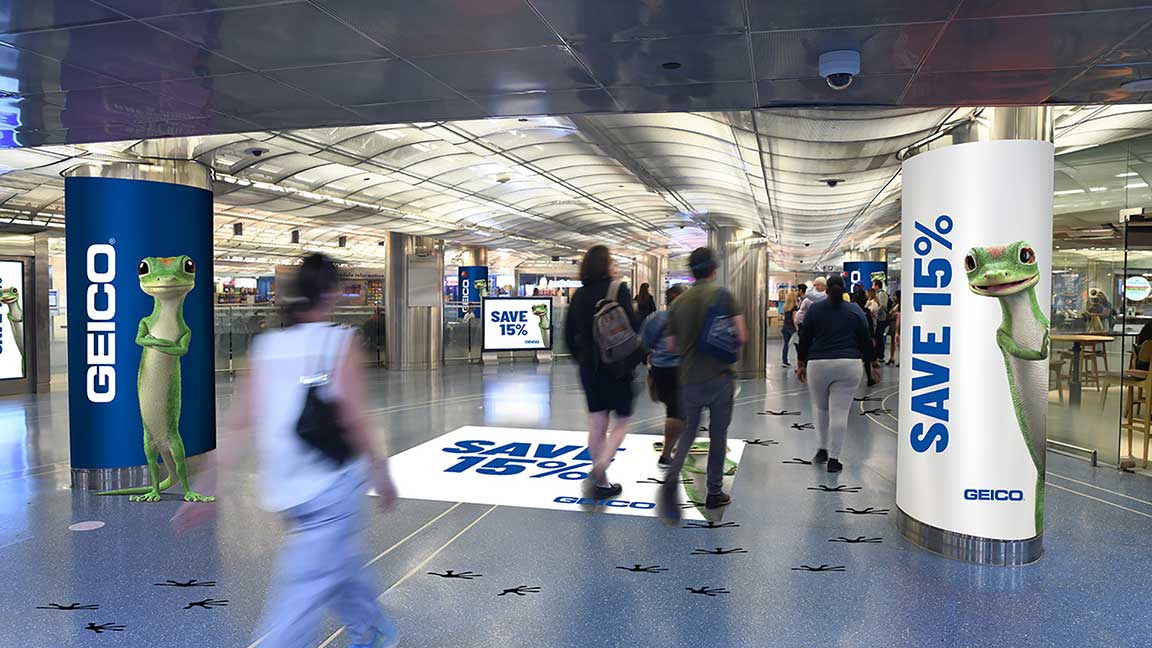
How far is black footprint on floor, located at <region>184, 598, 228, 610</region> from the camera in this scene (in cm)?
367

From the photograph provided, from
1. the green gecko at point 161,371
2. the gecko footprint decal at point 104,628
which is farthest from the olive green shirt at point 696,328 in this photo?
the green gecko at point 161,371

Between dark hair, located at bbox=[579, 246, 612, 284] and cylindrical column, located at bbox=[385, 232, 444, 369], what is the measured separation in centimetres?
1305

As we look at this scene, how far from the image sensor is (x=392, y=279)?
707 inches

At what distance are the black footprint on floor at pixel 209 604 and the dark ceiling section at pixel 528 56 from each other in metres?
2.95

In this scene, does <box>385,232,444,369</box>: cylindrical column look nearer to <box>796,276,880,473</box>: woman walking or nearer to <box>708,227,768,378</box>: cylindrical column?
<box>708,227,768,378</box>: cylindrical column

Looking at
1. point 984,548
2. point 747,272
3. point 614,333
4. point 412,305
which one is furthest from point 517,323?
point 984,548

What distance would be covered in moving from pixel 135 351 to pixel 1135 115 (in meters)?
9.67

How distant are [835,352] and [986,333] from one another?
2168 mm

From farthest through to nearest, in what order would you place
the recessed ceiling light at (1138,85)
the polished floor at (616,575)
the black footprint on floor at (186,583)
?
the recessed ceiling light at (1138,85), the black footprint on floor at (186,583), the polished floor at (616,575)

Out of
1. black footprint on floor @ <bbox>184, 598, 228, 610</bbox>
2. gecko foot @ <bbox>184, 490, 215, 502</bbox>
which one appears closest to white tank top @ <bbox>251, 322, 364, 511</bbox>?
gecko foot @ <bbox>184, 490, 215, 502</bbox>

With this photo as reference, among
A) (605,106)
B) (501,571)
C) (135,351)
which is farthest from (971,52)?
(135,351)

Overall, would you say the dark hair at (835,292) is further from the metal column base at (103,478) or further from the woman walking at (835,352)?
the metal column base at (103,478)

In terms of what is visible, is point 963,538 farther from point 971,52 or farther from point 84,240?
point 84,240

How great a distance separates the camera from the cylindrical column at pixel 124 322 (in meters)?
5.78
